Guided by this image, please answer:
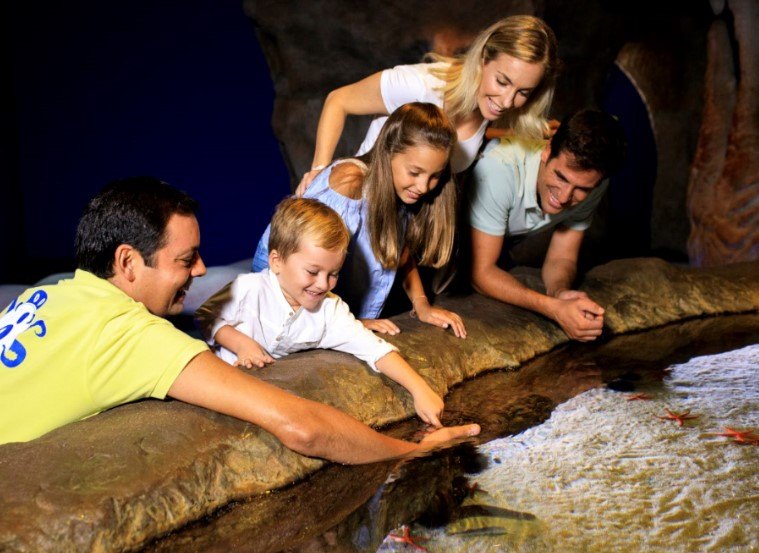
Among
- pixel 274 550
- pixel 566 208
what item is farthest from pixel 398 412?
pixel 566 208

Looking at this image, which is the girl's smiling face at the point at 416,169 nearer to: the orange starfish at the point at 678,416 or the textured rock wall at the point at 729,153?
the orange starfish at the point at 678,416

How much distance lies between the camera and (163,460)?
208 centimetres

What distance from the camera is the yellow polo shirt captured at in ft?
6.78

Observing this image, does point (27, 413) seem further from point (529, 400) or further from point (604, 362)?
point (604, 362)

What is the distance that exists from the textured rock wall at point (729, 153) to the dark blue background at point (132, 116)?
466 centimetres

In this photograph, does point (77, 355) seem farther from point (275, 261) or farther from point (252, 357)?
point (275, 261)

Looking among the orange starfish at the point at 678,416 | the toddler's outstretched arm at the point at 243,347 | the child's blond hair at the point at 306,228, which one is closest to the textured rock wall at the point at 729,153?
the orange starfish at the point at 678,416

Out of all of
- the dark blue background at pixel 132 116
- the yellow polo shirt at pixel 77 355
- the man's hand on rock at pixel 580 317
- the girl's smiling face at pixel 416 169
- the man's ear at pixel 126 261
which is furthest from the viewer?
the dark blue background at pixel 132 116

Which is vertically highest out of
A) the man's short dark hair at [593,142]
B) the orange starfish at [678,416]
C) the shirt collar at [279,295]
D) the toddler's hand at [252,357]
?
the man's short dark hair at [593,142]

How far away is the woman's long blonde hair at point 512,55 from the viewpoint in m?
3.35

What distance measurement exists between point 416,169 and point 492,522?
152cm

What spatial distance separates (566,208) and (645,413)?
4.62 feet

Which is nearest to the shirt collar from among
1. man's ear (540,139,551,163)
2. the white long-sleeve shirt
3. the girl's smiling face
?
the white long-sleeve shirt

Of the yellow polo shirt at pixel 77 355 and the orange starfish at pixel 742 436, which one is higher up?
the yellow polo shirt at pixel 77 355
